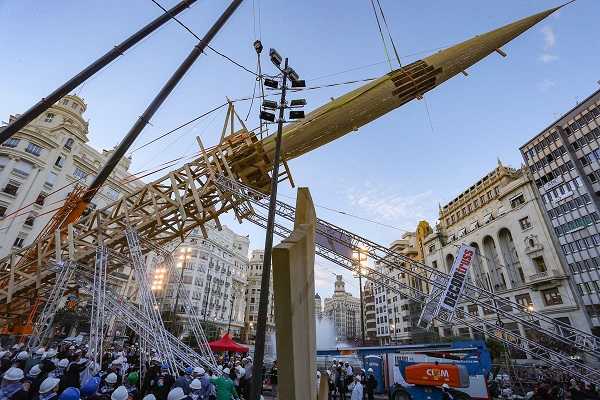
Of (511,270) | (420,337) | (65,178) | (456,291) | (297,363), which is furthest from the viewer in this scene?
(420,337)

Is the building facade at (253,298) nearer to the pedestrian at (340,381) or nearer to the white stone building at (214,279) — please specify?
the white stone building at (214,279)

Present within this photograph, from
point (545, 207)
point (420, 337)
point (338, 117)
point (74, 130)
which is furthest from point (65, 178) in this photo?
point (545, 207)

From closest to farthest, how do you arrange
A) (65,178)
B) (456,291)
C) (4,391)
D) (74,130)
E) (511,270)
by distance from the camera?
(4,391) < (456,291) < (65,178) < (74,130) < (511,270)

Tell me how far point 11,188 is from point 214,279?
140 ft

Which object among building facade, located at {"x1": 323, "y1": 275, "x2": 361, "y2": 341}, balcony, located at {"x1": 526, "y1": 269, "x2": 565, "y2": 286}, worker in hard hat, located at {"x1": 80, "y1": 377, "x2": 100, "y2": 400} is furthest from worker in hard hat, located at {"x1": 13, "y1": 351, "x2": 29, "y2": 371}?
building facade, located at {"x1": 323, "y1": 275, "x2": 361, "y2": 341}

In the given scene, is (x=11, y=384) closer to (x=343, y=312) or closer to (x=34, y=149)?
(x=34, y=149)

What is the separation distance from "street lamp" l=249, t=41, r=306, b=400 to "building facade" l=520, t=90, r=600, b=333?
47490 mm

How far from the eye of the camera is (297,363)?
148 cm

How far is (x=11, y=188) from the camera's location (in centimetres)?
3562

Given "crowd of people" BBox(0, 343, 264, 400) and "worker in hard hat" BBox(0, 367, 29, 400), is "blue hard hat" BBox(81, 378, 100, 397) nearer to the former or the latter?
"crowd of people" BBox(0, 343, 264, 400)

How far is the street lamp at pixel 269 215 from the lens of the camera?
5313 mm

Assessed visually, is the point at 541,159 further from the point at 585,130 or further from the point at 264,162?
the point at 264,162

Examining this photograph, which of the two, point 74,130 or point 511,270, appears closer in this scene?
point 74,130

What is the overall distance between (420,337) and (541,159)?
37.6 m
